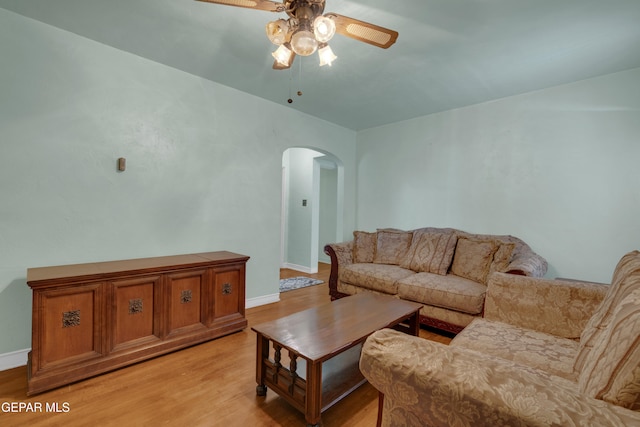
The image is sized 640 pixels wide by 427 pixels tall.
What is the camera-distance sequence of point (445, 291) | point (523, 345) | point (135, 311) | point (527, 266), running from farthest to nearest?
point (445, 291)
point (527, 266)
point (135, 311)
point (523, 345)

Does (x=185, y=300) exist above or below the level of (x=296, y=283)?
above

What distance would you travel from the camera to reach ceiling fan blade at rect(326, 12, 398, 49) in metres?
1.50

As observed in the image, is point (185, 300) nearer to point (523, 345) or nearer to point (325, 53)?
point (325, 53)

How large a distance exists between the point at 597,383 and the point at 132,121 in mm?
3398

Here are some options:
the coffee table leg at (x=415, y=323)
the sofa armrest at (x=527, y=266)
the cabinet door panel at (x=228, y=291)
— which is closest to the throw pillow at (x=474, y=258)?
the sofa armrest at (x=527, y=266)

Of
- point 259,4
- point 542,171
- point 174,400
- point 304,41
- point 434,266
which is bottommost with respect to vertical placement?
point 174,400

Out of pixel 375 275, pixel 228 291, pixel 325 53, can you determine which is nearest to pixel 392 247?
pixel 375 275

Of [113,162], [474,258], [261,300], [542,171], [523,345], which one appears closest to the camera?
[523,345]

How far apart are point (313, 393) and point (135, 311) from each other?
1.62m

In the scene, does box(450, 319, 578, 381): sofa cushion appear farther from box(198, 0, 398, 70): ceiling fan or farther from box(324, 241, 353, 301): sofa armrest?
box(324, 241, 353, 301): sofa armrest

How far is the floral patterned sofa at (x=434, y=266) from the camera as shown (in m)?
2.61

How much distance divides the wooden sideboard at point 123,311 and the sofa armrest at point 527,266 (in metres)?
2.50

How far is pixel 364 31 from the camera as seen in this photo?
5.17ft

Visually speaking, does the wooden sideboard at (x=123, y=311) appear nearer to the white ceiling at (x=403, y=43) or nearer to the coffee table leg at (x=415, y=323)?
the coffee table leg at (x=415, y=323)
